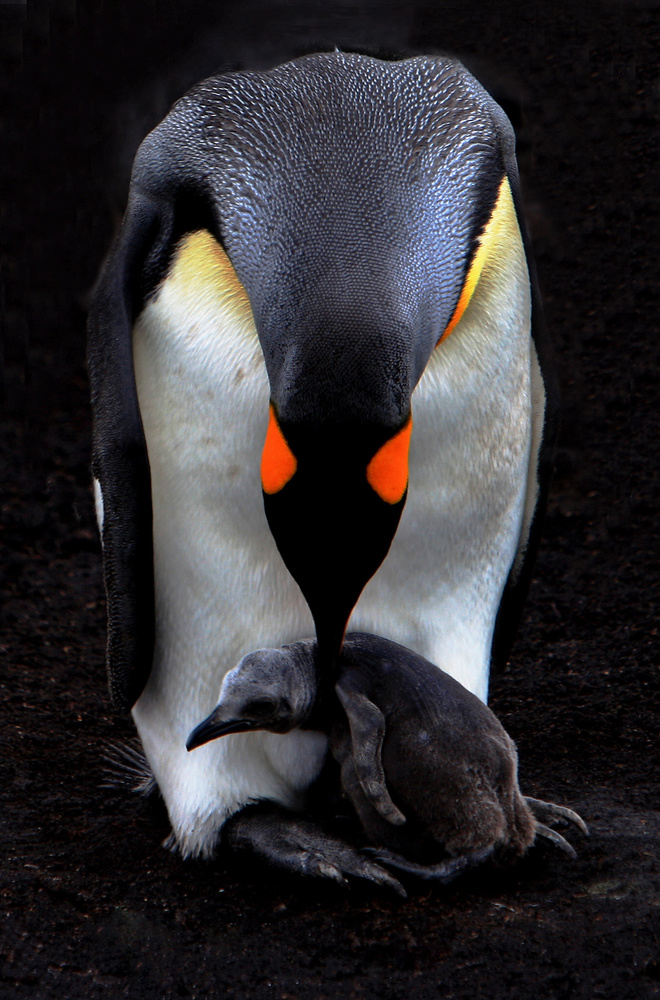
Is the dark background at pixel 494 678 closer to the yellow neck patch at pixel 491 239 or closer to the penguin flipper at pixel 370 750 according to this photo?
the penguin flipper at pixel 370 750

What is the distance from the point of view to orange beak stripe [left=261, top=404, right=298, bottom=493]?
5.75 ft

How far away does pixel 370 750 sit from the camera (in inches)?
80.2

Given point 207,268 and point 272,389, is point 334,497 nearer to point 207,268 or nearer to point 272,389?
point 272,389

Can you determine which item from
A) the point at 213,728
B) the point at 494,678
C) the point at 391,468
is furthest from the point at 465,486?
the point at 494,678

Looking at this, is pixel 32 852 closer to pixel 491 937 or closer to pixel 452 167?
pixel 491 937

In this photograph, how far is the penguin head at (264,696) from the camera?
207 cm

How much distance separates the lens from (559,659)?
3.53m

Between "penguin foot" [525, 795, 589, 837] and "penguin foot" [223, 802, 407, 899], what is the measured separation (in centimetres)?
40

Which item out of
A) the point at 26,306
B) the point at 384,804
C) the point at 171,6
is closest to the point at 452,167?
the point at 384,804

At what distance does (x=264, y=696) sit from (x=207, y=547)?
0.33 m

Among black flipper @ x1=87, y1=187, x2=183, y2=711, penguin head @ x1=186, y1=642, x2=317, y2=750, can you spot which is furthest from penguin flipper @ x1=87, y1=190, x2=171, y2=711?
penguin head @ x1=186, y1=642, x2=317, y2=750

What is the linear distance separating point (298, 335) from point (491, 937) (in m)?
1.00

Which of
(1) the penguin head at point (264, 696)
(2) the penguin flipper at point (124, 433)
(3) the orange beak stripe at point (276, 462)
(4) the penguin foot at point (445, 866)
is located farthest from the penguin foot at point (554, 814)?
(3) the orange beak stripe at point (276, 462)

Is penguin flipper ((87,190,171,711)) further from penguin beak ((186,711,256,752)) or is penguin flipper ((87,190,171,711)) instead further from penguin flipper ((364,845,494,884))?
penguin flipper ((364,845,494,884))
